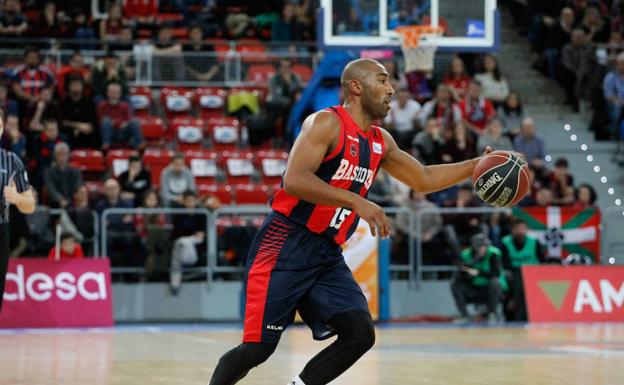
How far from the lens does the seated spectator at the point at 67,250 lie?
1536cm

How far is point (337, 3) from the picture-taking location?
1530 cm

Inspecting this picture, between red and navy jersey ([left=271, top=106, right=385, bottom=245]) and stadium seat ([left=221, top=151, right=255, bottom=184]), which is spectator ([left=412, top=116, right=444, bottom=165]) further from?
red and navy jersey ([left=271, top=106, right=385, bottom=245])

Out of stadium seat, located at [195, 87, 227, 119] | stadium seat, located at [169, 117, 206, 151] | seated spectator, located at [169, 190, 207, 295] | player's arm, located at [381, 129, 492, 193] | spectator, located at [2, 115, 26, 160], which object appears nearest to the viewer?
player's arm, located at [381, 129, 492, 193]

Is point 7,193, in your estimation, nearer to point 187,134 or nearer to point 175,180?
point 175,180

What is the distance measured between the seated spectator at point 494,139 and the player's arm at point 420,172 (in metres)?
11.5

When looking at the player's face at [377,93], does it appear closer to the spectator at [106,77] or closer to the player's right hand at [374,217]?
the player's right hand at [374,217]

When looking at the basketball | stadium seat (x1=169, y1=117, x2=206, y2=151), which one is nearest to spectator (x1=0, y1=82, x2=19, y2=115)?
stadium seat (x1=169, y1=117, x2=206, y2=151)

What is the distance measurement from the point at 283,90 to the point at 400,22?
480 centimetres

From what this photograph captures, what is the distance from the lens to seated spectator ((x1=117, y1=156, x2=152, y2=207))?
55.2 feet

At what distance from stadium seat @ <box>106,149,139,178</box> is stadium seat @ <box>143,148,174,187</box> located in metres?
0.29

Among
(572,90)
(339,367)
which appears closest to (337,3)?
(572,90)

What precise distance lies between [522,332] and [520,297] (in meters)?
2.26

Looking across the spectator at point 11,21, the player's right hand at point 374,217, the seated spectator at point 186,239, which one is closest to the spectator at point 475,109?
the seated spectator at point 186,239

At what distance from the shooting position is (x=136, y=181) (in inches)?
664
